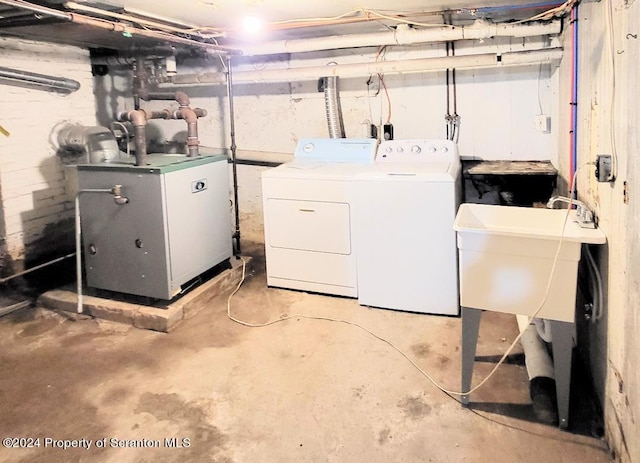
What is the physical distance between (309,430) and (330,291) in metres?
1.42

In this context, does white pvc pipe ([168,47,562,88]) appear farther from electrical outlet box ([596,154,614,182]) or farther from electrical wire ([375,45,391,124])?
electrical outlet box ([596,154,614,182])

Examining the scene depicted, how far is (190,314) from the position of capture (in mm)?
3268

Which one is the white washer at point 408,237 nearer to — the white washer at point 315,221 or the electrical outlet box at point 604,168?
the white washer at point 315,221

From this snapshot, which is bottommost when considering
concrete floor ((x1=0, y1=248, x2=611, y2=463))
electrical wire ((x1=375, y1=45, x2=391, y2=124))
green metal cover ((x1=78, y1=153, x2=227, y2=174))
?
concrete floor ((x1=0, y1=248, x2=611, y2=463))

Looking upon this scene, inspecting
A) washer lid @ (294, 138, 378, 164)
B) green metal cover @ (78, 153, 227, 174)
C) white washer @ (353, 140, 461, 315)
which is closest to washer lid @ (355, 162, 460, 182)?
white washer @ (353, 140, 461, 315)

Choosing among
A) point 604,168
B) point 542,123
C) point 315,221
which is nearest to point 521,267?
point 604,168

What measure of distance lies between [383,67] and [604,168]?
202cm

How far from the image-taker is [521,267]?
2.00 m

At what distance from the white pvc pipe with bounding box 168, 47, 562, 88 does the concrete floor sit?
1645mm

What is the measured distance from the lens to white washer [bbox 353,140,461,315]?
2.99 m

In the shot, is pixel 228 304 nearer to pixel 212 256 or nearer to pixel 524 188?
pixel 212 256

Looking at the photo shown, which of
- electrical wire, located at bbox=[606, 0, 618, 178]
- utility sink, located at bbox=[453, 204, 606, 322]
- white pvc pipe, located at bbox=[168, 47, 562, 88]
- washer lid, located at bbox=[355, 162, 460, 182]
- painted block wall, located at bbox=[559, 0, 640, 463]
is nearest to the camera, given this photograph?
painted block wall, located at bbox=[559, 0, 640, 463]

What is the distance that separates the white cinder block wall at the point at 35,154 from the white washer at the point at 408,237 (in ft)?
8.27

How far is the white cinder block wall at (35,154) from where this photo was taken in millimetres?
3711
